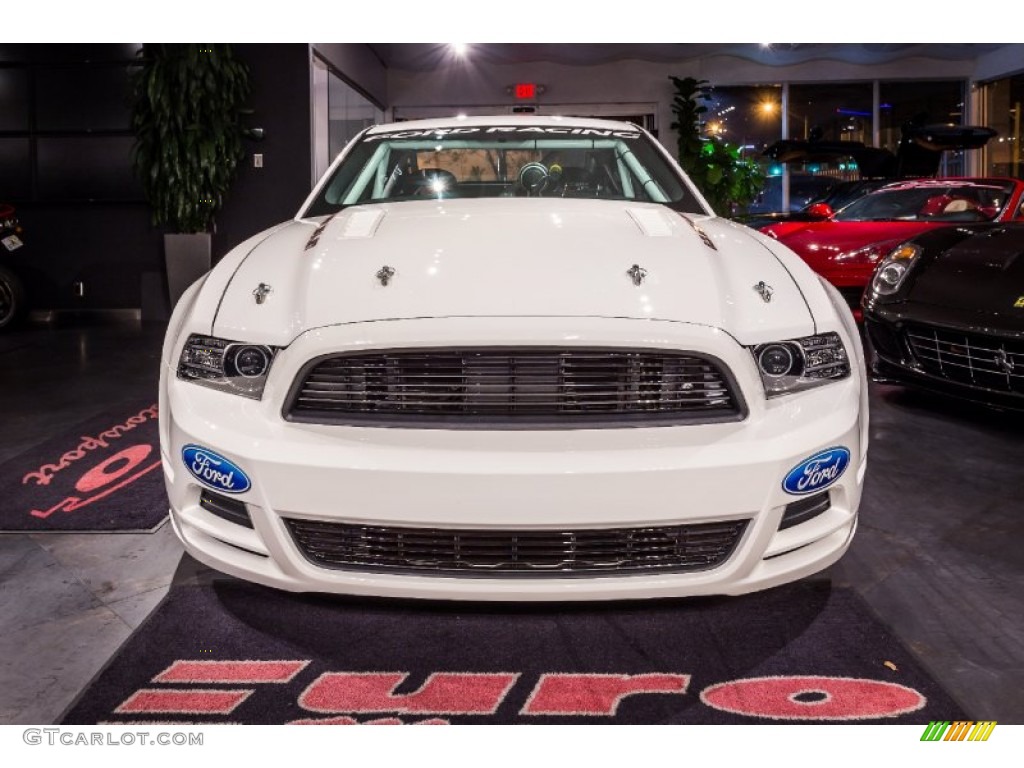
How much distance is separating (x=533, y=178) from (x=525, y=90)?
11271 mm

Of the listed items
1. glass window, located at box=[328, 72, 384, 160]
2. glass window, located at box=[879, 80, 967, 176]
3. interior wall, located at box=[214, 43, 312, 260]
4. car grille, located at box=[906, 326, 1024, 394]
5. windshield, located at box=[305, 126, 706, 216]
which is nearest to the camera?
windshield, located at box=[305, 126, 706, 216]

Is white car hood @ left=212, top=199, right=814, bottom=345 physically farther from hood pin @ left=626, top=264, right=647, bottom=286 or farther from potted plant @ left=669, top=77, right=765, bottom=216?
potted plant @ left=669, top=77, right=765, bottom=216

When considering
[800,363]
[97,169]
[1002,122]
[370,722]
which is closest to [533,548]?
[370,722]

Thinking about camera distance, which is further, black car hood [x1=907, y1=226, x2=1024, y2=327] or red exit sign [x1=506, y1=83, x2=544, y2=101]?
red exit sign [x1=506, y1=83, x2=544, y2=101]

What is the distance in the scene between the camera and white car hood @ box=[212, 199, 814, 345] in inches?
73.7

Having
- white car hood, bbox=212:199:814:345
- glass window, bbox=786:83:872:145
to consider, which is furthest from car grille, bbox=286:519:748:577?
glass window, bbox=786:83:872:145

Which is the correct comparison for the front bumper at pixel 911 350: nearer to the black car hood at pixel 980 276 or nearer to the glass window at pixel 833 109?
the black car hood at pixel 980 276

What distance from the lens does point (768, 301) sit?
1993 millimetres

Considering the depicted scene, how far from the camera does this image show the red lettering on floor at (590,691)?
1.79 meters

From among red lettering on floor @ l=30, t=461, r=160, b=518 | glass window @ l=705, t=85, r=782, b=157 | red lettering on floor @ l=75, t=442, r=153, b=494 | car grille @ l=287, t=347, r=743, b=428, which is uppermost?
glass window @ l=705, t=85, r=782, b=157

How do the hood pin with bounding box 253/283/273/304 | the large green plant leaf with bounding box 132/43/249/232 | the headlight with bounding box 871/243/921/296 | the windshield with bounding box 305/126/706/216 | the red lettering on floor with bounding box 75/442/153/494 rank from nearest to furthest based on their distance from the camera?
the hood pin with bounding box 253/283/273/304 < the windshield with bounding box 305/126/706/216 < the red lettering on floor with bounding box 75/442/153/494 < the headlight with bounding box 871/243/921/296 < the large green plant leaf with bounding box 132/43/249/232

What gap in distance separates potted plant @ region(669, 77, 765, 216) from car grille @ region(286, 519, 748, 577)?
10304mm

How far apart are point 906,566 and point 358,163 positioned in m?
1.97

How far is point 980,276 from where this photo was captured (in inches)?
147
